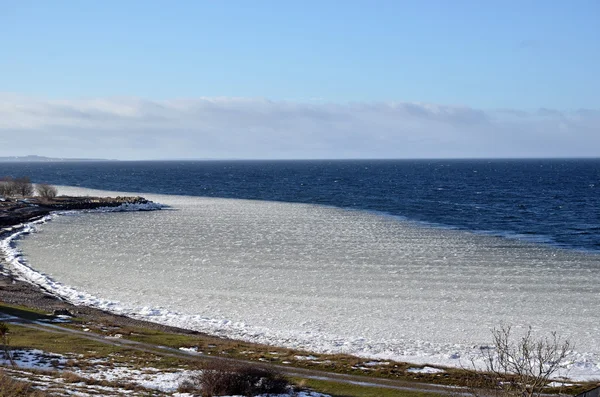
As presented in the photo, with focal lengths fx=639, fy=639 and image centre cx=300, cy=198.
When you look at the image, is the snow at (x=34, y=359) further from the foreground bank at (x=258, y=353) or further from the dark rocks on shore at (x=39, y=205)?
the dark rocks on shore at (x=39, y=205)

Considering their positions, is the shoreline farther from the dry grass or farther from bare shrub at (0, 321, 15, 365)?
the dry grass

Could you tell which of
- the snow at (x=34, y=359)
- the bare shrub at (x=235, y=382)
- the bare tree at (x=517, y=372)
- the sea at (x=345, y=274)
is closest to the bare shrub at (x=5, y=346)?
the snow at (x=34, y=359)

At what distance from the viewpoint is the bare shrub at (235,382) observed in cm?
2006

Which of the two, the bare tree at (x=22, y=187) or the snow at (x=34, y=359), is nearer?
the snow at (x=34, y=359)

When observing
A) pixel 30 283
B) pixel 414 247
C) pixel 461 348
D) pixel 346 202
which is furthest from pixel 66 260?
pixel 346 202

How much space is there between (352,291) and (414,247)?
19.1 m

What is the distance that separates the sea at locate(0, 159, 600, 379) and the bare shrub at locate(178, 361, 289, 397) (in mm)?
8298

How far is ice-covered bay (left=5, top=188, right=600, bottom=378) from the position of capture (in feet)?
104

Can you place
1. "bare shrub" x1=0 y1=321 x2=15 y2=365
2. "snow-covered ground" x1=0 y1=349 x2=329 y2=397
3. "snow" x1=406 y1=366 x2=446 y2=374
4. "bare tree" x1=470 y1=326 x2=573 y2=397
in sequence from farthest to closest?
1. "snow" x1=406 y1=366 x2=446 y2=374
2. "bare shrub" x1=0 y1=321 x2=15 y2=365
3. "snow-covered ground" x1=0 y1=349 x2=329 y2=397
4. "bare tree" x1=470 y1=326 x2=573 y2=397

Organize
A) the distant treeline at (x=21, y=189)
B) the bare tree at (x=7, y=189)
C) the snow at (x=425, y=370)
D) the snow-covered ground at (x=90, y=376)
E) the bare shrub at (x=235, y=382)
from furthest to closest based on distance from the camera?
the bare tree at (x=7, y=189) → the distant treeline at (x=21, y=189) → the snow at (x=425, y=370) → the bare shrub at (x=235, y=382) → the snow-covered ground at (x=90, y=376)

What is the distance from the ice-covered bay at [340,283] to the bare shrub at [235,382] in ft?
28.2

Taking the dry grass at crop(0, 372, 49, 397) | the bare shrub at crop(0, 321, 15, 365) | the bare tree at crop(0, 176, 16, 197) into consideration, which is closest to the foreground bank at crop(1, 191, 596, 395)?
the bare shrub at crop(0, 321, 15, 365)

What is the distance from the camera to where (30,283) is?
43.6m

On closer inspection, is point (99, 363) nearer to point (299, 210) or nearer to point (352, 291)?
point (352, 291)
